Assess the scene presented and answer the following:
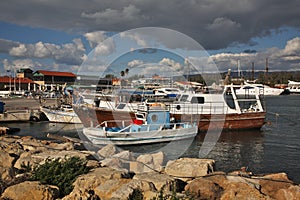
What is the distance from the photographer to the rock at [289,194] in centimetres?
949

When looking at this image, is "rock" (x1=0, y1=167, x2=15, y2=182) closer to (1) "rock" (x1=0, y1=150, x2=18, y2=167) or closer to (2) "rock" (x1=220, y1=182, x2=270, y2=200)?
(1) "rock" (x1=0, y1=150, x2=18, y2=167)

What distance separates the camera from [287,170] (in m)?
16.9

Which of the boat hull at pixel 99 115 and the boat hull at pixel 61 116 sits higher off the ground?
the boat hull at pixel 99 115

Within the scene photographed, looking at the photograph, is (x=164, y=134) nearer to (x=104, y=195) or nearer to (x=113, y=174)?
(x=113, y=174)

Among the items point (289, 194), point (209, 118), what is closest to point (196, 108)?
point (209, 118)

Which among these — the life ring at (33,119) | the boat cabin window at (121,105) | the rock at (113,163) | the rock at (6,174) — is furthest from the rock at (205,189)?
the life ring at (33,119)

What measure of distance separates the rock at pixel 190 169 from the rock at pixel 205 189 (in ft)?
6.35

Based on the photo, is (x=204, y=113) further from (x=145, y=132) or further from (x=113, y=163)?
(x=113, y=163)

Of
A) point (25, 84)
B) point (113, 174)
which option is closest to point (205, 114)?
point (113, 174)

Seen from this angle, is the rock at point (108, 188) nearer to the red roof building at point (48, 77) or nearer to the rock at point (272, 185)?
the rock at point (272, 185)

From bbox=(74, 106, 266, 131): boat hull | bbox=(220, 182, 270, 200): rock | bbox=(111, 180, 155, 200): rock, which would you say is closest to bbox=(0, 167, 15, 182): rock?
bbox=(111, 180, 155, 200): rock

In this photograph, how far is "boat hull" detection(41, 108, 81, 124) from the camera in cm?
3519

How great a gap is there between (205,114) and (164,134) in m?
7.22

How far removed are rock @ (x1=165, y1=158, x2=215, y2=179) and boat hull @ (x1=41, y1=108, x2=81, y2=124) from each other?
24418 mm
